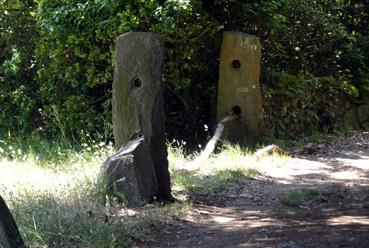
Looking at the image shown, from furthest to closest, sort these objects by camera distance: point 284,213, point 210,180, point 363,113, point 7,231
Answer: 1. point 363,113
2. point 210,180
3. point 284,213
4. point 7,231

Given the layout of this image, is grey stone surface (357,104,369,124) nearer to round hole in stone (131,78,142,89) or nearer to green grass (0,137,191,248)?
green grass (0,137,191,248)

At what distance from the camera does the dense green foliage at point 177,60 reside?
1063cm

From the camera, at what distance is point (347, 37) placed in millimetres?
13531

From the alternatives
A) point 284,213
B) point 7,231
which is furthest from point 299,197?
point 7,231

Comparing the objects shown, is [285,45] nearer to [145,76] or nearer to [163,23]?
[163,23]

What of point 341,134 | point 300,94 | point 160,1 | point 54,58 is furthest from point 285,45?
point 54,58

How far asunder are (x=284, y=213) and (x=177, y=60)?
190 inches

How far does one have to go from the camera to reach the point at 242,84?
11141 mm

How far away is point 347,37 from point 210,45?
362cm

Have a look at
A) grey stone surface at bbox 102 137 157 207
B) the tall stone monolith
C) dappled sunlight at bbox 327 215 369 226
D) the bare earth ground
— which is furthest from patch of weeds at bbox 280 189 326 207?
grey stone surface at bbox 102 137 157 207

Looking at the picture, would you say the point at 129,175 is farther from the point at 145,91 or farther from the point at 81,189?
the point at 145,91

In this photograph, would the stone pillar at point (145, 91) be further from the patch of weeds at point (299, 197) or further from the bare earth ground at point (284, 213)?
the patch of weeds at point (299, 197)

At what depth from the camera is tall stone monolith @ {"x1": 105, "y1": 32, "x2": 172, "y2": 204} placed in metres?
7.04

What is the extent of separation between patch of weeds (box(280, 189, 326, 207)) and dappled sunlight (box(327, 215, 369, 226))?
2.81 feet
